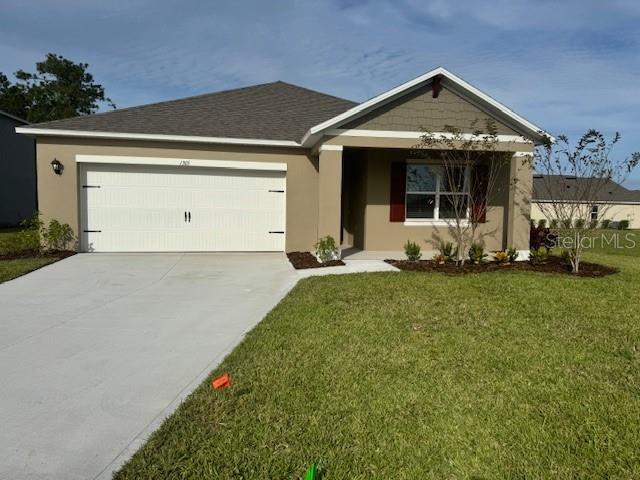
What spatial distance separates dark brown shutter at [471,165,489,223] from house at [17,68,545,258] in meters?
0.57

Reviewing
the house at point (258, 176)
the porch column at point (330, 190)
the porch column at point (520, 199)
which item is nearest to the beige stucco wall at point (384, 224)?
the house at point (258, 176)

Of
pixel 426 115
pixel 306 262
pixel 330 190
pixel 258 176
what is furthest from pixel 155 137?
pixel 426 115

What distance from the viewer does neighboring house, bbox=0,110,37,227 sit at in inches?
823

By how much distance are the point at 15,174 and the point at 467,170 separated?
21.5m

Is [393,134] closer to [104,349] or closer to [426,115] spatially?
[426,115]

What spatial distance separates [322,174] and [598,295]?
601 centimetres

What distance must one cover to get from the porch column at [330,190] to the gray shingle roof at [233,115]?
1.82 meters

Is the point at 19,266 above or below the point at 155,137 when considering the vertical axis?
below

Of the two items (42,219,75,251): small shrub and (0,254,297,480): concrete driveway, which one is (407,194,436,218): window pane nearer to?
(0,254,297,480): concrete driveway

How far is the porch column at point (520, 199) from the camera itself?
11.0 m

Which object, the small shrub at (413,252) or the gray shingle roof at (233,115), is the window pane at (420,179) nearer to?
the small shrub at (413,252)

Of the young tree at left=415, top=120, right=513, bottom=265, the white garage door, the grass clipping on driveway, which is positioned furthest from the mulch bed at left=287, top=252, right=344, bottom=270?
the grass clipping on driveway

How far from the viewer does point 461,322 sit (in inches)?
217

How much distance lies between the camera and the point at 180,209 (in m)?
11.8
